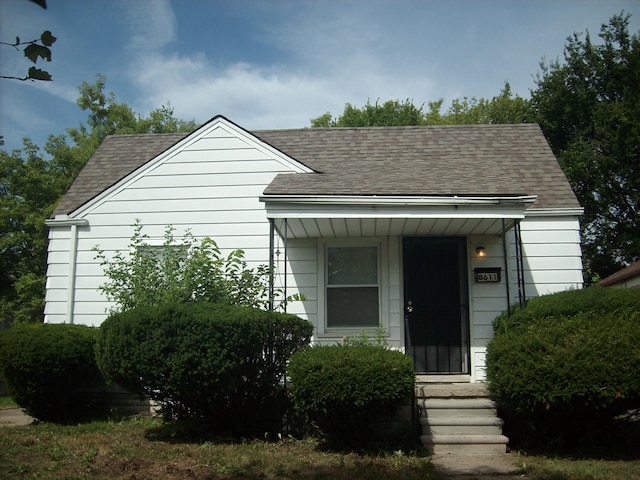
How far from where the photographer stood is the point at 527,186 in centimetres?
979

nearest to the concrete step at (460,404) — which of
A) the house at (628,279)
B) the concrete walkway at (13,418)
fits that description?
the concrete walkway at (13,418)

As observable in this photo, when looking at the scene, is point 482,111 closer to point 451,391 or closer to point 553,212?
point 553,212

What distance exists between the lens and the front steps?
672 centimetres

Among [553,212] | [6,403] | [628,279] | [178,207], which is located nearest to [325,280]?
[178,207]

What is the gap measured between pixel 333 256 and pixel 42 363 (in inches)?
179

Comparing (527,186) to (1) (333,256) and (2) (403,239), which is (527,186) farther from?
(1) (333,256)

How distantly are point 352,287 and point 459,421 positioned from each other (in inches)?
115

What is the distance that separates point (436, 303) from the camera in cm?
919

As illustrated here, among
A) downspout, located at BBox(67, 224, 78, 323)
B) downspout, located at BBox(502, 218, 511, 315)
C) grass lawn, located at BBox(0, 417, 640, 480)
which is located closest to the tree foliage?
grass lawn, located at BBox(0, 417, 640, 480)

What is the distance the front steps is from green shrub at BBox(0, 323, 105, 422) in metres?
4.71

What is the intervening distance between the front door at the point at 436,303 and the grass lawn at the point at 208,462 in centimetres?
261

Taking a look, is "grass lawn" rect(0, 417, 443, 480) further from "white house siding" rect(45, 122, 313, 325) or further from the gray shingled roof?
the gray shingled roof

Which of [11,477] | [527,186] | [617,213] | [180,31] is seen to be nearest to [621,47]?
[617,213]

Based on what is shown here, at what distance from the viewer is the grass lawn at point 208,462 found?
18.3 feet
